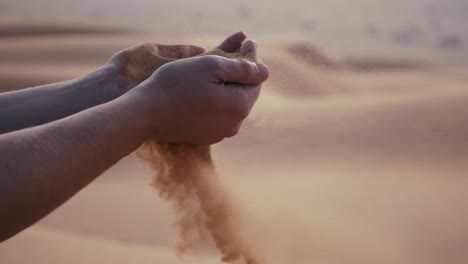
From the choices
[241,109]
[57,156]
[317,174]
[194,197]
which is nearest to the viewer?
[57,156]

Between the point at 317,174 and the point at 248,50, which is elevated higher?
the point at 317,174

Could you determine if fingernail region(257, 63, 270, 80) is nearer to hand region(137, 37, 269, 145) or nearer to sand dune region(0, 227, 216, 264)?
hand region(137, 37, 269, 145)

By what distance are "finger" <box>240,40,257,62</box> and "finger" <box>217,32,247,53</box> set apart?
5.2 inches

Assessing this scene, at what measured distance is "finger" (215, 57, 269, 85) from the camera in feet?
6.45

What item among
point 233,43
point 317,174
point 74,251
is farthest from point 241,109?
point 317,174

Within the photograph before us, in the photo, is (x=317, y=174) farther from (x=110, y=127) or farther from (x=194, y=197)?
(x=110, y=127)

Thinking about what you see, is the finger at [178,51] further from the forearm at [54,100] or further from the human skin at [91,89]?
the forearm at [54,100]

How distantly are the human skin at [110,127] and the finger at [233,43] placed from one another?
0.04 meters

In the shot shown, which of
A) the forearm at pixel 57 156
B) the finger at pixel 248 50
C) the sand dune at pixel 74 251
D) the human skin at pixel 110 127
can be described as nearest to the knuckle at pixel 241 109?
the human skin at pixel 110 127

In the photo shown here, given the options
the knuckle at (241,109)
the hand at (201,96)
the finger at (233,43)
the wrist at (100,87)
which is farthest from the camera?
the finger at (233,43)

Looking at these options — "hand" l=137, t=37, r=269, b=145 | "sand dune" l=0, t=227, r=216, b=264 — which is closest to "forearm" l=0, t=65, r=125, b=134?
"hand" l=137, t=37, r=269, b=145

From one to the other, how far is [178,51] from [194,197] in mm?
656

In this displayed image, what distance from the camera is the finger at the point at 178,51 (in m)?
2.47

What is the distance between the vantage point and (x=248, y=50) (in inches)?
90.0
